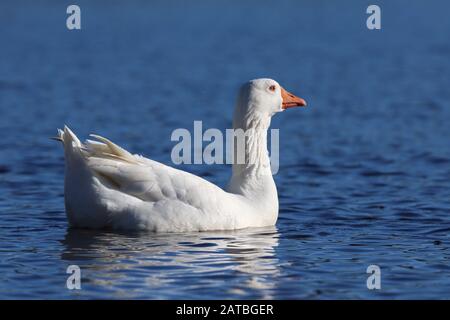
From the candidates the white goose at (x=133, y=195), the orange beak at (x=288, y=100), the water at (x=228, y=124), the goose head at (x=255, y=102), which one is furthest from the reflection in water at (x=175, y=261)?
the orange beak at (x=288, y=100)

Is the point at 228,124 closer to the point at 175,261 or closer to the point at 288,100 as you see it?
the point at 288,100

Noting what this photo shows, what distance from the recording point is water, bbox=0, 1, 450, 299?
35.9ft

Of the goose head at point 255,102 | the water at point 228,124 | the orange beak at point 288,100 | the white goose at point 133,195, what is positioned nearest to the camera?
the water at point 228,124

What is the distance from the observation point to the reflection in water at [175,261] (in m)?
10.3

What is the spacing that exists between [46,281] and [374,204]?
22.0 feet

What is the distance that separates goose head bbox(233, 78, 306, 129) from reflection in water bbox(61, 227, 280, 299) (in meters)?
1.55

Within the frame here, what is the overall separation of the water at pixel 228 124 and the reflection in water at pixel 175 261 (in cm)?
3

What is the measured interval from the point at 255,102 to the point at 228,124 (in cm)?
1025

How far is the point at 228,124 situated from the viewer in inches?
941

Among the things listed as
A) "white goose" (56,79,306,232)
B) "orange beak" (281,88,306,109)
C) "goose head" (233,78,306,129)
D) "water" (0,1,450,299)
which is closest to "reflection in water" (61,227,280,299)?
"water" (0,1,450,299)

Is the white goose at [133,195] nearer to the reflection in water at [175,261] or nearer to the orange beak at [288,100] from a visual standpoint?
the reflection in water at [175,261]

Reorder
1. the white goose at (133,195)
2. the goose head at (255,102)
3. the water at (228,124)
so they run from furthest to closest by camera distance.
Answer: the goose head at (255,102), the white goose at (133,195), the water at (228,124)

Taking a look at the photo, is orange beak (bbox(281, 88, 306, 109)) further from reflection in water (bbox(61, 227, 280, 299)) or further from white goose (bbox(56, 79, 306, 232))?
reflection in water (bbox(61, 227, 280, 299))

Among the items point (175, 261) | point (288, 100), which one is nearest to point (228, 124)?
point (288, 100)
